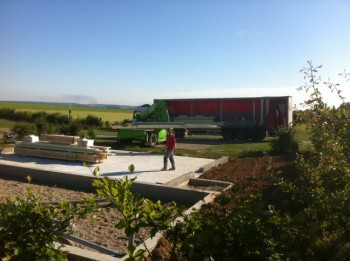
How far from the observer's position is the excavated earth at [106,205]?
5.38 m

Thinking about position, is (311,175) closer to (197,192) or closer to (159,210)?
(159,210)

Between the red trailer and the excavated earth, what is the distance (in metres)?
12.6

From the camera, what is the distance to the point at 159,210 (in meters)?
2.16

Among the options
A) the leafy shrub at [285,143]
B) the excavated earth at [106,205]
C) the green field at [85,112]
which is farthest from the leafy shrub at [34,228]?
the green field at [85,112]

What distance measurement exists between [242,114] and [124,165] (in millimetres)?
16190

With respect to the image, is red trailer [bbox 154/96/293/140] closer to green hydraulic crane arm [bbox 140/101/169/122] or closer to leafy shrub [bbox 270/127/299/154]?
green hydraulic crane arm [bbox 140/101/169/122]

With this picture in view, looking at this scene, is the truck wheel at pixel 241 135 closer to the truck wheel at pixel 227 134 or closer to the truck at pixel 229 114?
the truck at pixel 229 114

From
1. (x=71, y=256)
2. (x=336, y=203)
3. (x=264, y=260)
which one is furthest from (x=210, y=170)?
(x=264, y=260)

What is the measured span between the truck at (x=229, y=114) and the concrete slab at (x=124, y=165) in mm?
7264

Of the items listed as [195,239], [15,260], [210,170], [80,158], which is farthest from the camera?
[80,158]

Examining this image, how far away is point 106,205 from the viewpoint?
7.36 meters

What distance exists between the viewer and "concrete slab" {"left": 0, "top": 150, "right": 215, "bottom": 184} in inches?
430

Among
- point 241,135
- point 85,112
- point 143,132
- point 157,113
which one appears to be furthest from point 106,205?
point 85,112

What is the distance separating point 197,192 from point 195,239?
5778mm
